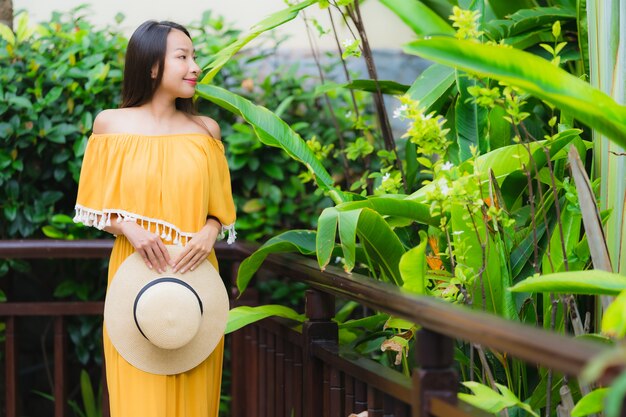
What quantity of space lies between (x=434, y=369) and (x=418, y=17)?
1.89 metres

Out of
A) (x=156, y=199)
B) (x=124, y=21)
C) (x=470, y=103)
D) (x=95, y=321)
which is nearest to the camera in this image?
(x=156, y=199)

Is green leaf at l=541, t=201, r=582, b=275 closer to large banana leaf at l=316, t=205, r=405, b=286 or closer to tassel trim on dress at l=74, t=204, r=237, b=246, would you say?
large banana leaf at l=316, t=205, r=405, b=286

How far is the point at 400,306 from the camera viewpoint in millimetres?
1606

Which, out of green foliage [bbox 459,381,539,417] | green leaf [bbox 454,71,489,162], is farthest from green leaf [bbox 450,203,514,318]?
green leaf [bbox 454,71,489,162]

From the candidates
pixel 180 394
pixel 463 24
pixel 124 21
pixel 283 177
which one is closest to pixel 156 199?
pixel 180 394

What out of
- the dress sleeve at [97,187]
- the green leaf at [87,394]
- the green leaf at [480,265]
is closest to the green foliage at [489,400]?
the green leaf at [480,265]

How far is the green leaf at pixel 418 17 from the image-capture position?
3.10 m

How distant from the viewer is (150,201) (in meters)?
2.28

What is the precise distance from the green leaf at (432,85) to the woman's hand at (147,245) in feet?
3.07

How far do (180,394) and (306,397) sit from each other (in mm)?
342

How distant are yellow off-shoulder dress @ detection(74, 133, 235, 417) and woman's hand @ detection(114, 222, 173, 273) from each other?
3 centimetres

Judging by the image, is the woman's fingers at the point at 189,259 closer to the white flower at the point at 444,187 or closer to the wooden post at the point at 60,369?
the white flower at the point at 444,187

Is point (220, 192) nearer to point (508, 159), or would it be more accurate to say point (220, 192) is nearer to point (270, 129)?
point (270, 129)

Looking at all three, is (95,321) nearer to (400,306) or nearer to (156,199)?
(156,199)
